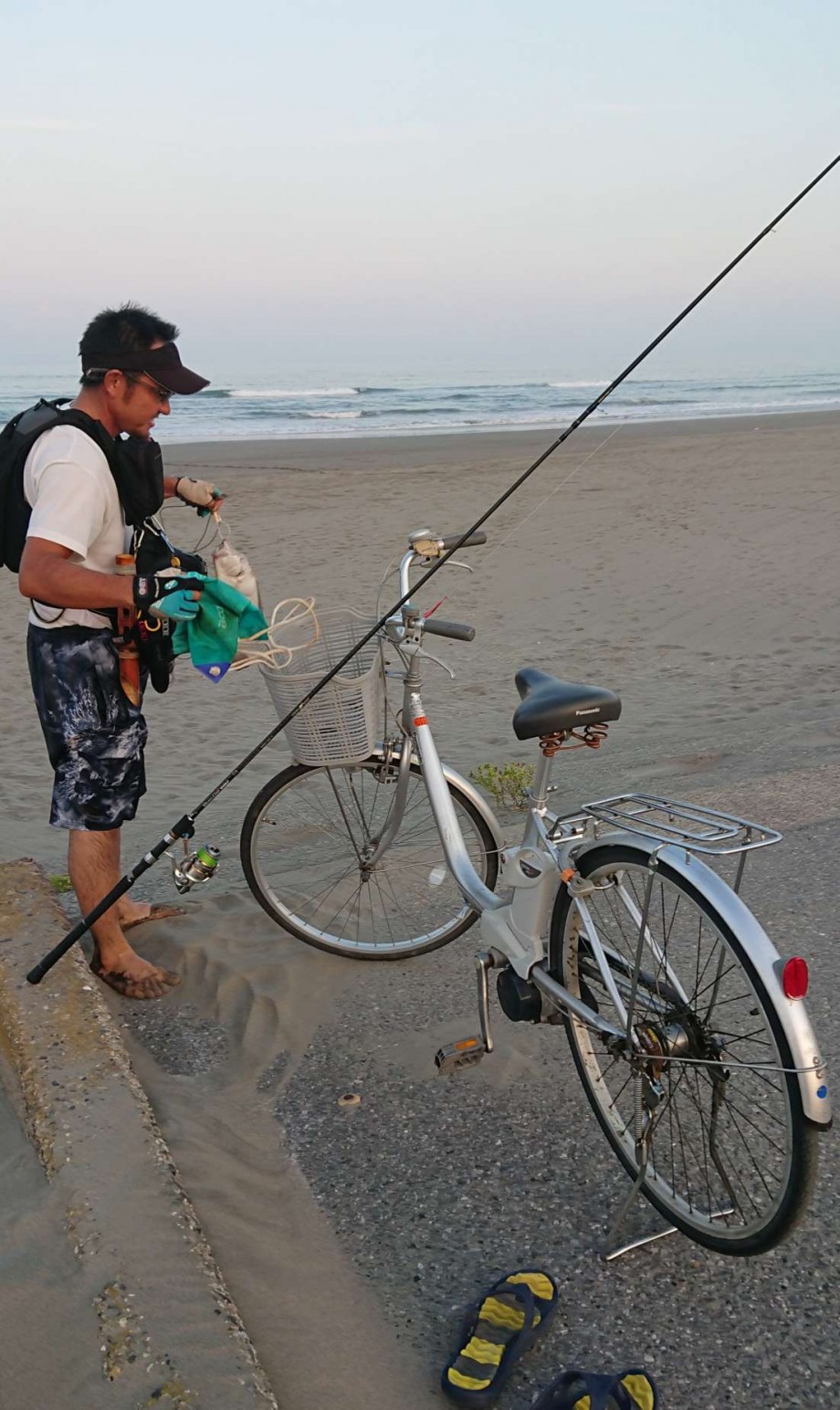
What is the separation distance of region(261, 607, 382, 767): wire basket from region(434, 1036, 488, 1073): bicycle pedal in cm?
93

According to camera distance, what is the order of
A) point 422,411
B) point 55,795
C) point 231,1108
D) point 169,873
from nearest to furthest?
1. point 231,1108
2. point 55,795
3. point 169,873
4. point 422,411

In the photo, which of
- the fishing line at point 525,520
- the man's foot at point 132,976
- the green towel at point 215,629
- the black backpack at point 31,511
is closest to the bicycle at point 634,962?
the man's foot at point 132,976

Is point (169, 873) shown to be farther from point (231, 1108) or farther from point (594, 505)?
point (594, 505)

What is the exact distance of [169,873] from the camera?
5.06 meters

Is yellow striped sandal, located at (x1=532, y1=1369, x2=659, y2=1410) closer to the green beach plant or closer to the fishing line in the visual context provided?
the green beach plant

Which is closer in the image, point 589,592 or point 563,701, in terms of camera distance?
point 563,701

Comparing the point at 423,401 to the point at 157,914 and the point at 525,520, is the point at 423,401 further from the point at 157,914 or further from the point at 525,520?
the point at 157,914

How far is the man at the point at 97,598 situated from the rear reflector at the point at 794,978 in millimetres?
1744

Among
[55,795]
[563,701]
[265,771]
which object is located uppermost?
[563,701]

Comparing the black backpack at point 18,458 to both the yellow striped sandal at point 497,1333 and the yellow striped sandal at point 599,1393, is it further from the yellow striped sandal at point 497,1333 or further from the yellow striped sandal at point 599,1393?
the yellow striped sandal at point 599,1393

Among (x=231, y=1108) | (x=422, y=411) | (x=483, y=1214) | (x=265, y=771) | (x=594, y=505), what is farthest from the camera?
(x=422, y=411)

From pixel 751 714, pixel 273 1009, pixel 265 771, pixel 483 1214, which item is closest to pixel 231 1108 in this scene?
pixel 273 1009

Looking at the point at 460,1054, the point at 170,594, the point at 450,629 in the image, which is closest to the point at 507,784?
the point at 450,629

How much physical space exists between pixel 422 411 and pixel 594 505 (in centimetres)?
2091
